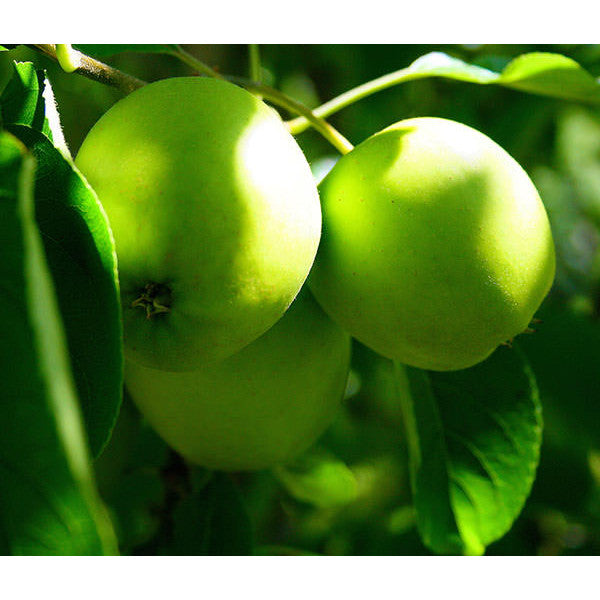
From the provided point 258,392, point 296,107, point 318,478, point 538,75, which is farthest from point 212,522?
point 538,75

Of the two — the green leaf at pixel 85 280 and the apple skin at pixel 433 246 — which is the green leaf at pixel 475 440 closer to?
the apple skin at pixel 433 246

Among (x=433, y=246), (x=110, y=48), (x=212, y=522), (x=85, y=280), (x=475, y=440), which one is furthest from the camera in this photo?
(x=212, y=522)

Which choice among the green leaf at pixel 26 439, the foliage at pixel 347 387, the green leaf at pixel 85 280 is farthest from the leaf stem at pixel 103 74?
the green leaf at pixel 26 439

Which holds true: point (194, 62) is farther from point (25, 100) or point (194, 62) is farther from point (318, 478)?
point (318, 478)

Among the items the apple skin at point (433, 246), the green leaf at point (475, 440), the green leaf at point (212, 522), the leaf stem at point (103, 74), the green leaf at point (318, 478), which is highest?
the leaf stem at point (103, 74)

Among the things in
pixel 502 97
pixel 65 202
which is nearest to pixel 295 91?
pixel 502 97

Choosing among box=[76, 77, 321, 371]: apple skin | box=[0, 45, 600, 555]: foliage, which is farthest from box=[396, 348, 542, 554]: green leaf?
box=[76, 77, 321, 371]: apple skin

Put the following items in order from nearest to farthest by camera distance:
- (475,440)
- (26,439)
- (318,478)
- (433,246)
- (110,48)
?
(26,439), (433,246), (110,48), (475,440), (318,478)

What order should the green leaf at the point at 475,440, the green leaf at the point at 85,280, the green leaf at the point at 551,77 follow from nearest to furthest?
1. the green leaf at the point at 85,280
2. the green leaf at the point at 551,77
3. the green leaf at the point at 475,440
